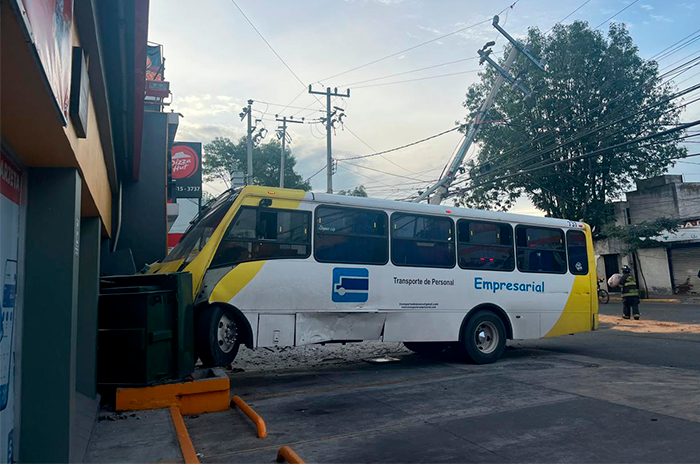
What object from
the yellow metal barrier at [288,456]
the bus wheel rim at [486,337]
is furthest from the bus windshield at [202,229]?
the bus wheel rim at [486,337]

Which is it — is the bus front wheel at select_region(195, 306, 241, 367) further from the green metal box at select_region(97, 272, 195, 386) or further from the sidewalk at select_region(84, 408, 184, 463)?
the sidewalk at select_region(84, 408, 184, 463)

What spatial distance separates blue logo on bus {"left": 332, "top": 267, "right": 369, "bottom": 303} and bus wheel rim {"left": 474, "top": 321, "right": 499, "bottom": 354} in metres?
2.62

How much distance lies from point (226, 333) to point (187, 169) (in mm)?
18870

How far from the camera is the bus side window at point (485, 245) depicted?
10.1 metres

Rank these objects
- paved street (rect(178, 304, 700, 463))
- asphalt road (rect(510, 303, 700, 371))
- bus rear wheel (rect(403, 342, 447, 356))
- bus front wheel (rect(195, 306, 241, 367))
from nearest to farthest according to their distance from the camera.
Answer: paved street (rect(178, 304, 700, 463)) < bus front wheel (rect(195, 306, 241, 367)) < asphalt road (rect(510, 303, 700, 371)) < bus rear wheel (rect(403, 342, 447, 356))

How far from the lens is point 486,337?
1029 centimetres

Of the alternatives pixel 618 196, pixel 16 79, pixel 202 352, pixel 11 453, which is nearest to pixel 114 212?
pixel 202 352

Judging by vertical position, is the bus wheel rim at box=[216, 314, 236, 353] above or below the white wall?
below

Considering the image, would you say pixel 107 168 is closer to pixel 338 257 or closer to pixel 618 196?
pixel 338 257

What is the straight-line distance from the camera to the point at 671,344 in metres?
12.1

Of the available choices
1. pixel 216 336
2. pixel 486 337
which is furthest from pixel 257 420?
pixel 486 337

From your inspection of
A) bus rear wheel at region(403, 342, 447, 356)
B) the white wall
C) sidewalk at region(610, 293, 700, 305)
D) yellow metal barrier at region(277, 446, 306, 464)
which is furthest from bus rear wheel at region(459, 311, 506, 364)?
the white wall

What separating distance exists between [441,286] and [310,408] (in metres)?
3.85

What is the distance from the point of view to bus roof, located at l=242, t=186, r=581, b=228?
830cm
